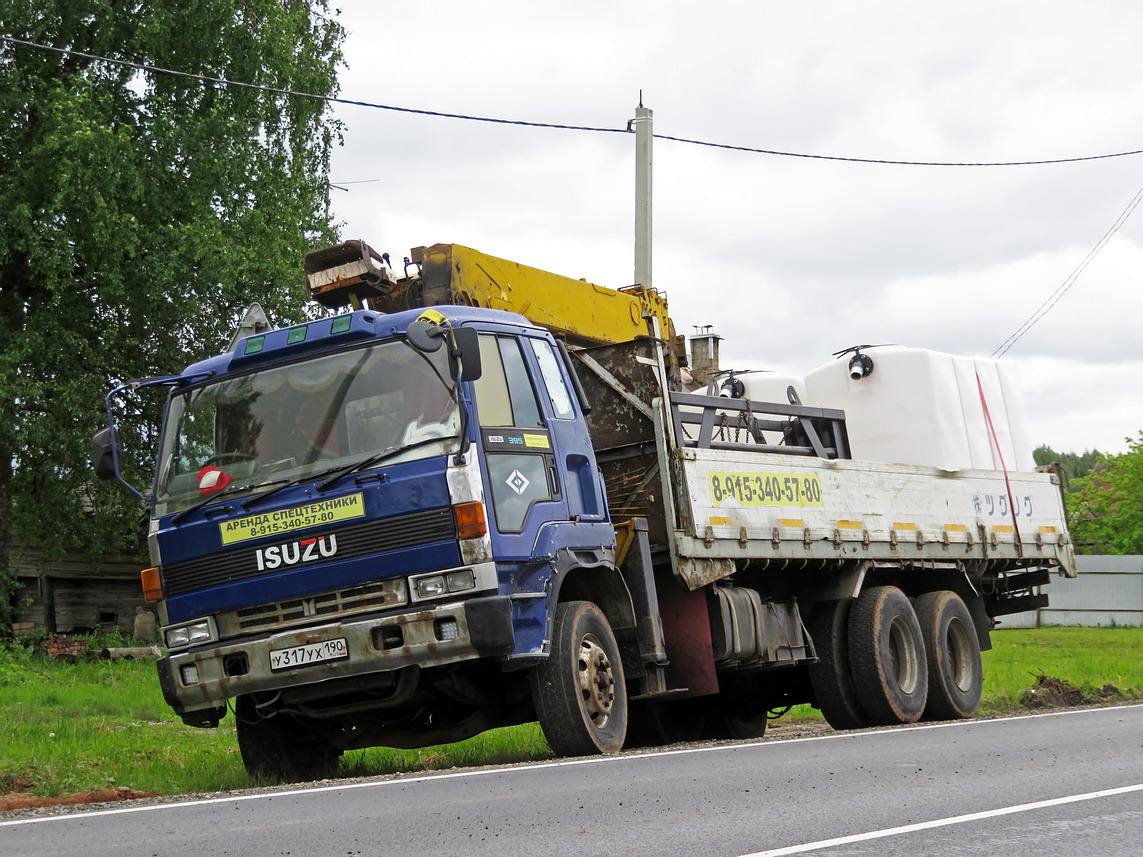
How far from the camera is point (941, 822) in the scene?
6.01 m

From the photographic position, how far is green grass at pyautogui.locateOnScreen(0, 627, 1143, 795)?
9.87 metres

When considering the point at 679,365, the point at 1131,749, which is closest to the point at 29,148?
the point at 679,365

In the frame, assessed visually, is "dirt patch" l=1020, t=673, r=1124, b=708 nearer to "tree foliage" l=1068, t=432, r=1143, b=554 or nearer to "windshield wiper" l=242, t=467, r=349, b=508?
"windshield wiper" l=242, t=467, r=349, b=508

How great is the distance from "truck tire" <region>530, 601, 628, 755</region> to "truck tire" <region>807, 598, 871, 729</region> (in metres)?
3.45

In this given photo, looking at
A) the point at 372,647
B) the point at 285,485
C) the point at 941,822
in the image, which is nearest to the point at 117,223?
the point at 285,485

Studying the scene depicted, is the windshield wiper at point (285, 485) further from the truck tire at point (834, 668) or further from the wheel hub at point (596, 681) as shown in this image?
the truck tire at point (834, 668)

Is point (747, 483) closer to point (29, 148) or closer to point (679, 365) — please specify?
point (679, 365)

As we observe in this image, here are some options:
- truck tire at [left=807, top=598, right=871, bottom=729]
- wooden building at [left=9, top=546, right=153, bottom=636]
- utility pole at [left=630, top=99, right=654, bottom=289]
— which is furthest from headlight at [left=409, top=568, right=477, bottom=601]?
wooden building at [left=9, top=546, right=153, bottom=636]

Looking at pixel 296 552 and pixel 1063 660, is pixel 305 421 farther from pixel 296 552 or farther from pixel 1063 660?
pixel 1063 660

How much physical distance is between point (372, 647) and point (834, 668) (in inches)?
213

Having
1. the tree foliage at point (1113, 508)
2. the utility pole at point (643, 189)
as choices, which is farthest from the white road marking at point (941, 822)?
the tree foliage at point (1113, 508)

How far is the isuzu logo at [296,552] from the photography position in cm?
853

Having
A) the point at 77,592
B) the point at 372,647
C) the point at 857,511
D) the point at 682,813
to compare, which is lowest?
the point at 682,813

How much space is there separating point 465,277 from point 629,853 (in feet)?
19.5
